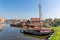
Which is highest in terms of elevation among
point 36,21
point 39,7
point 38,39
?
point 39,7

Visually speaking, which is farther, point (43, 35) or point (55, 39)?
point (43, 35)

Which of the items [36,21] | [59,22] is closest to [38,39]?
[36,21]

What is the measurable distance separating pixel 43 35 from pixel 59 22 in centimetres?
2831

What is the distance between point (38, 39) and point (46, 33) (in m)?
5.15

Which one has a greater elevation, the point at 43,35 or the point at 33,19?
the point at 33,19

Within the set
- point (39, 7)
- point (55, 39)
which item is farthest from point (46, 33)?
point (55, 39)

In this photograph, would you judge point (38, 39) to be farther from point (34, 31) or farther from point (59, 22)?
point (59, 22)

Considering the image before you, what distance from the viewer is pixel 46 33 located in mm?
27703

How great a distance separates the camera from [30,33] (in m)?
29.4

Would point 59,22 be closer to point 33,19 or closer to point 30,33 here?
point 33,19

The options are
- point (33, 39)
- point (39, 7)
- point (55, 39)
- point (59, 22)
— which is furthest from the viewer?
point (59, 22)

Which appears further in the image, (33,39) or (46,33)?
(46,33)

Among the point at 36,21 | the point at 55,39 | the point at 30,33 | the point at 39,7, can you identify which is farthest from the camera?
the point at 36,21

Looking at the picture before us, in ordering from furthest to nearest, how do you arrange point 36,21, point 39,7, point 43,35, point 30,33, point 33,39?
point 36,21 → point 39,7 → point 30,33 → point 43,35 → point 33,39
